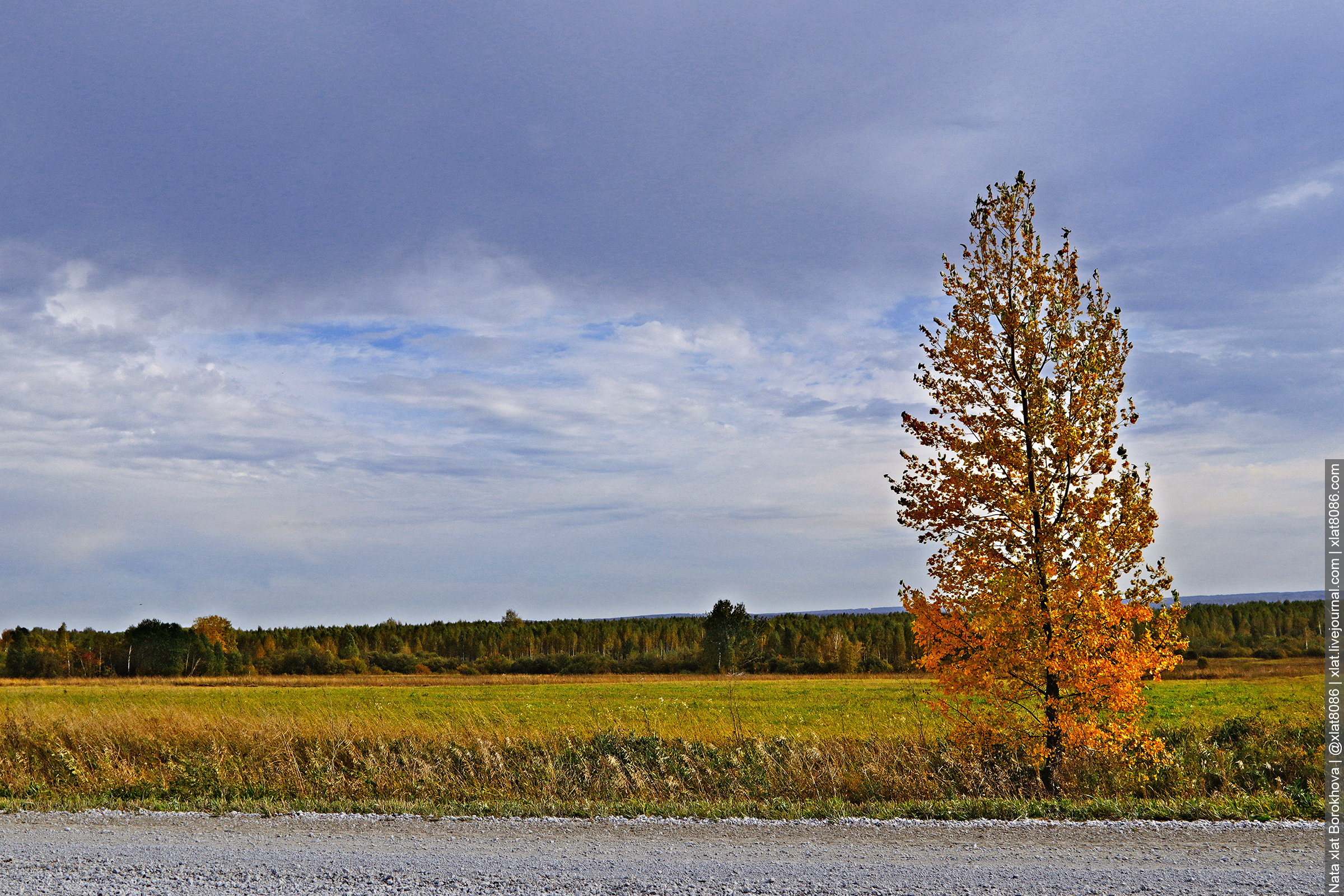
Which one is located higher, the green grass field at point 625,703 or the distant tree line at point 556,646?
the green grass field at point 625,703

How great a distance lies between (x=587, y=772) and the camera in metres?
13.8

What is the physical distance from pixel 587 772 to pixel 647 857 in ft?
18.8

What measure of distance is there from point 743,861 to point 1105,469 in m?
7.37

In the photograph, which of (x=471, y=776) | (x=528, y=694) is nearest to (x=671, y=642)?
(x=528, y=694)

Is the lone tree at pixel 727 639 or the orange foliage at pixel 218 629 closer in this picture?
the lone tree at pixel 727 639

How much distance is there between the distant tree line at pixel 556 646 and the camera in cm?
8838

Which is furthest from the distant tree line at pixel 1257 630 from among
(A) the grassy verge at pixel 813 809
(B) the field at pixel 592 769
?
(A) the grassy verge at pixel 813 809

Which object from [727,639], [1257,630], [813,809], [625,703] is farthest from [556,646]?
[813,809]

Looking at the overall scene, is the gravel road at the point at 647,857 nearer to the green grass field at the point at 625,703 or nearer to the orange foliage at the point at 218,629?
the green grass field at the point at 625,703

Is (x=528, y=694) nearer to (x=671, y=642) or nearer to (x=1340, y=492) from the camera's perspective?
(x=1340, y=492)

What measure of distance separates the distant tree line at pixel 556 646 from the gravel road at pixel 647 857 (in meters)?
70.4

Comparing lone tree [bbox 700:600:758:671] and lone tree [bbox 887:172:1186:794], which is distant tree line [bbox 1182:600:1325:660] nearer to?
lone tree [bbox 700:600:758:671]

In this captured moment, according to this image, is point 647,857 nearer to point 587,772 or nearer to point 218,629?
point 587,772

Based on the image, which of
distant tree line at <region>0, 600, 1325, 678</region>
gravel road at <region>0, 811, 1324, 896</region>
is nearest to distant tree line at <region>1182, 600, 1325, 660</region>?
distant tree line at <region>0, 600, 1325, 678</region>
